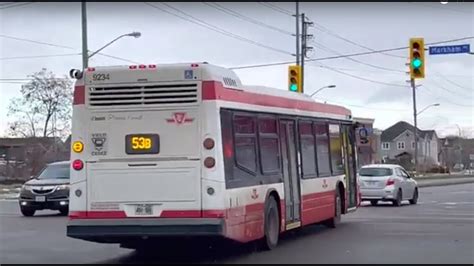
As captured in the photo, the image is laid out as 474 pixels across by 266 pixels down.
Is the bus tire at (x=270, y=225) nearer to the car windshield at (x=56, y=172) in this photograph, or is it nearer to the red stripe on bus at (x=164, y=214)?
the red stripe on bus at (x=164, y=214)

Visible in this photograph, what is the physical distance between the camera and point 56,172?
25969mm

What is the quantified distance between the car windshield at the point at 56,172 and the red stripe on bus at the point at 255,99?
9386 millimetres

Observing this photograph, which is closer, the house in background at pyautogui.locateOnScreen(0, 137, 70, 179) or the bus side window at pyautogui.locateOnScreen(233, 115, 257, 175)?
the bus side window at pyautogui.locateOnScreen(233, 115, 257, 175)

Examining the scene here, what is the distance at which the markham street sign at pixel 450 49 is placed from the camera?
97.6 ft

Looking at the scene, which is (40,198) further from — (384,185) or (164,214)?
(164,214)

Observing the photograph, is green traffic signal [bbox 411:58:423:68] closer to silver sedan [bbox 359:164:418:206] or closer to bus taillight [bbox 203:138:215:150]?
silver sedan [bbox 359:164:418:206]

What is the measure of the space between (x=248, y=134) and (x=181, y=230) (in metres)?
2.42

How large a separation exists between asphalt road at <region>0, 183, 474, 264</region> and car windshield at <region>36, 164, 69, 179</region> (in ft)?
12.9

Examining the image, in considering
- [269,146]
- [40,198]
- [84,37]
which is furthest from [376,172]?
[269,146]

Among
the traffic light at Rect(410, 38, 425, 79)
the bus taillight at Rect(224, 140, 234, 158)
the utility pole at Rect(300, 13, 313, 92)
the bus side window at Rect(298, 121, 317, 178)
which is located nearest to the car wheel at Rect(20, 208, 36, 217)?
the bus side window at Rect(298, 121, 317, 178)

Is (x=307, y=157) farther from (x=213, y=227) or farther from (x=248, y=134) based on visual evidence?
(x=213, y=227)

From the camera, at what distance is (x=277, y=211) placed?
50.3 ft

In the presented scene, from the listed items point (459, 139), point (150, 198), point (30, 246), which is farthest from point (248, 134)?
point (459, 139)

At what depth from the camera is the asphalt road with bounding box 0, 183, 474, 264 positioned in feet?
44.8
